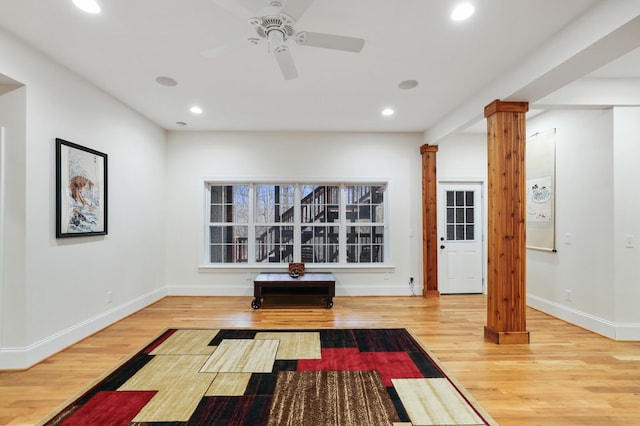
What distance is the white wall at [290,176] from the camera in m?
5.20

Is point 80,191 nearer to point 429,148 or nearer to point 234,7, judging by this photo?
point 234,7

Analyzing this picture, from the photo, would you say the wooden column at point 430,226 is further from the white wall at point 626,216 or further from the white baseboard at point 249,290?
the white wall at point 626,216

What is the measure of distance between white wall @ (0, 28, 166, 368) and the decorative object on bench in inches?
84.9

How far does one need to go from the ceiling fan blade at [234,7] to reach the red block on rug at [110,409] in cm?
261

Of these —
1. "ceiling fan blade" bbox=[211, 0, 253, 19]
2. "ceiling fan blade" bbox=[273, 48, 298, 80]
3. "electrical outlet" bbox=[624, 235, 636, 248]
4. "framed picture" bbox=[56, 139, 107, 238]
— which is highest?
"ceiling fan blade" bbox=[211, 0, 253, 19]

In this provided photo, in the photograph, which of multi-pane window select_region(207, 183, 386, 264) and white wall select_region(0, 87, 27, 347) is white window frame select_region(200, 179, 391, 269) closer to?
multi-pane window select_region(207, 183, 386, 264)

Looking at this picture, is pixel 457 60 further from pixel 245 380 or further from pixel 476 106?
pixel 245 380

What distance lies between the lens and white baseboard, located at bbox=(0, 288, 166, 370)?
261 centimetres

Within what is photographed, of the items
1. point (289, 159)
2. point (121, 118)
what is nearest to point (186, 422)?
point (121, 118)

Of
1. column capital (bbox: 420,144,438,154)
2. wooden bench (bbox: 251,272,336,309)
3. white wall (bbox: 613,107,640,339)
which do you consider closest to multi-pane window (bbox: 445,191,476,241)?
column capital (bbox: 420,144,438,154)

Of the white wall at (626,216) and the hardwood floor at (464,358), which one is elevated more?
the white wall at (626,216)

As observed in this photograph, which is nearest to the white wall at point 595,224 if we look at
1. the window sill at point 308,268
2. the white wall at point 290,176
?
the white wall at point 290,176

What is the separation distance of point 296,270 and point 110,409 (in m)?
2.98

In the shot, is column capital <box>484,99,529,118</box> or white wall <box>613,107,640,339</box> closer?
column capital <box>484,99,529,118</box>
